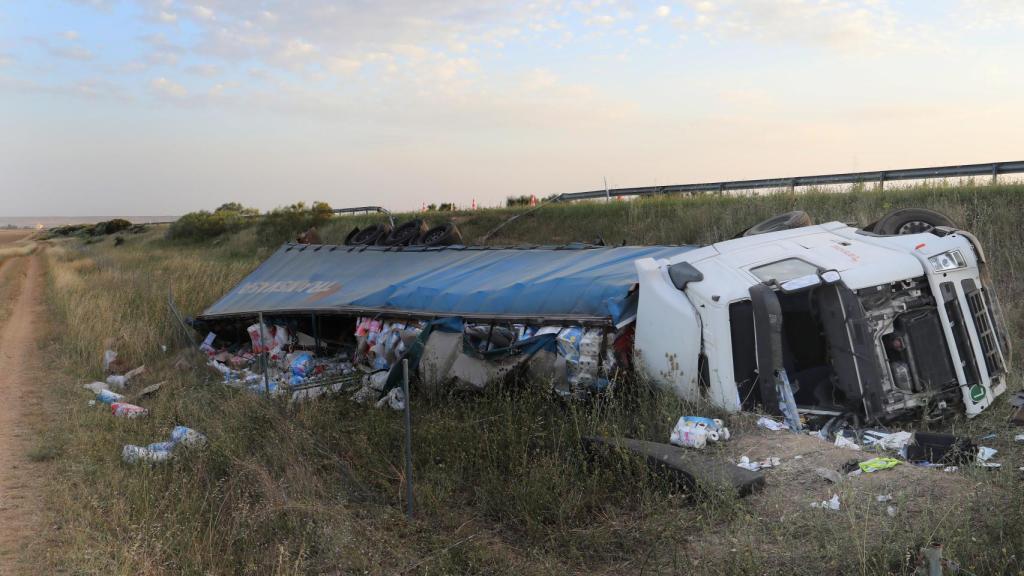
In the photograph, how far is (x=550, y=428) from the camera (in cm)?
599

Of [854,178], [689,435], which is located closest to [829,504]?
[689,435]

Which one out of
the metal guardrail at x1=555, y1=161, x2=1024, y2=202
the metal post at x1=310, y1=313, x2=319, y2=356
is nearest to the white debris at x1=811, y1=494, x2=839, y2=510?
the metal post at x1=310, y1=313, x2=319, y2=356

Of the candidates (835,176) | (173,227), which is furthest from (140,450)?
(173,227)

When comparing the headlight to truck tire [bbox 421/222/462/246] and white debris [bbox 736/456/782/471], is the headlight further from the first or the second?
truck tire [bbox 421/222/462/246]

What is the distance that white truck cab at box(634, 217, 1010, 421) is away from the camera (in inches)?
228

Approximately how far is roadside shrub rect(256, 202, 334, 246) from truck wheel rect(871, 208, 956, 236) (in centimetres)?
2461

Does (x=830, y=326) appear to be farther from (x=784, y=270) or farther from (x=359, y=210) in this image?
(x=359, y=210)

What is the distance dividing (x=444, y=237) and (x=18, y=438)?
6225 mm

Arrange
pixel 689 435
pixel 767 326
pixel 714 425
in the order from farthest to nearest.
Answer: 1. pixel 767 326
2. pixel 714 425
3. pixel 689 435

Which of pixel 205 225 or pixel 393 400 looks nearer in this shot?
pixel 393 400

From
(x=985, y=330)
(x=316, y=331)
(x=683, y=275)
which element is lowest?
(x=316, y=331)

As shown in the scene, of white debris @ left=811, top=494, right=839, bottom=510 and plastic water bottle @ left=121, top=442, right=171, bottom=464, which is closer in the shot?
white debris @ left=811, top=494, right=839, bottom=510

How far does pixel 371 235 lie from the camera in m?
13.7

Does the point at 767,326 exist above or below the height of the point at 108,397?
above
